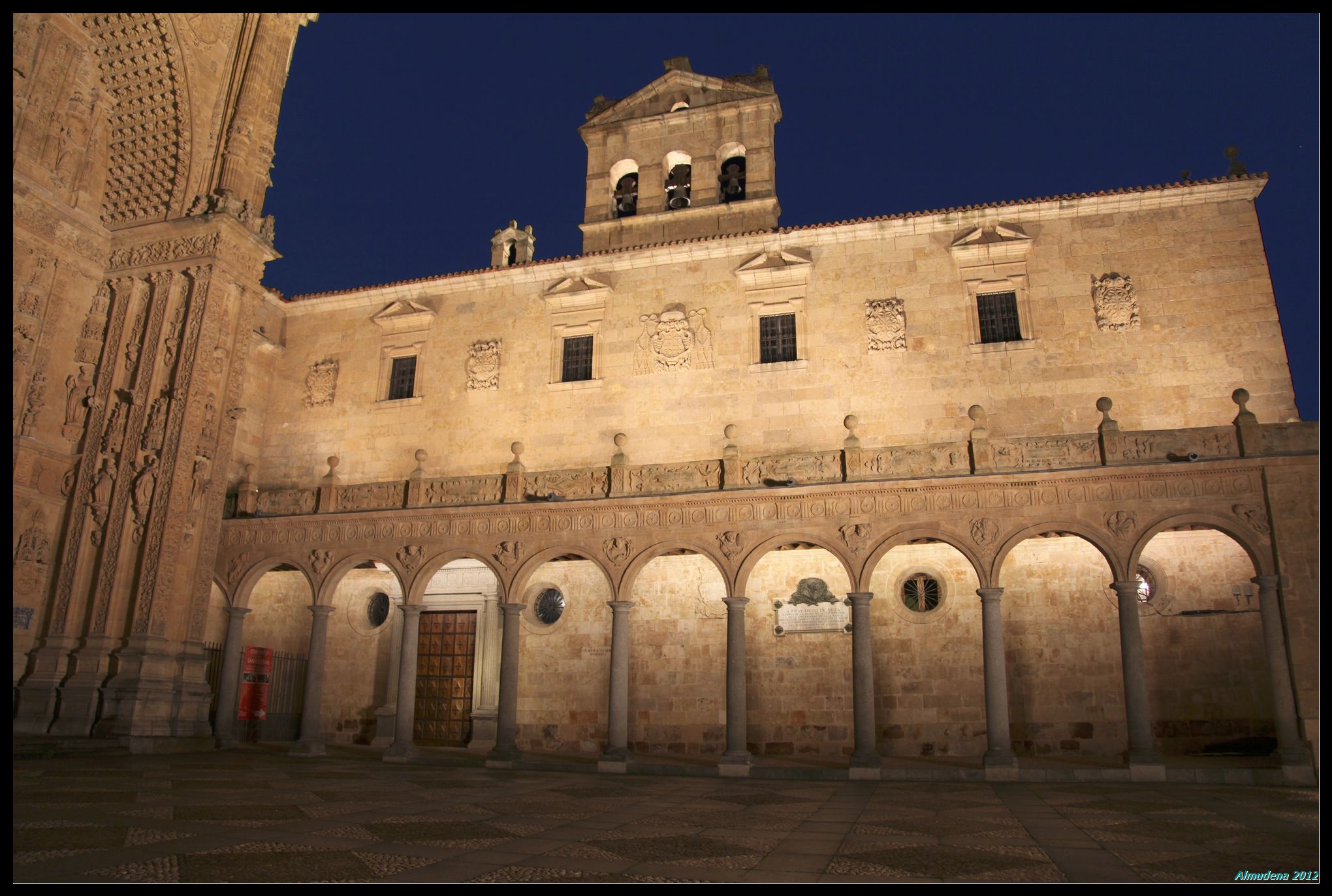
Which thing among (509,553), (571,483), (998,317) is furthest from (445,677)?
(998,317)

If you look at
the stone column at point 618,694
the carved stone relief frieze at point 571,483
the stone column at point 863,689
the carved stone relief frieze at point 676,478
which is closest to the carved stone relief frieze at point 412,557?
the carved stone relief frieze at point 571,483

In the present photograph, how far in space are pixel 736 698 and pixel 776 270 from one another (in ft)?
29.6

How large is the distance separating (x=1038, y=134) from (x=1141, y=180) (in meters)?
24.1

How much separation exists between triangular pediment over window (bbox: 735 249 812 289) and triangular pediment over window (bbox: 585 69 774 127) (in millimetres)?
5617

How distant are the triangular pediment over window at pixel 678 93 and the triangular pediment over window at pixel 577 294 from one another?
5.85 meters

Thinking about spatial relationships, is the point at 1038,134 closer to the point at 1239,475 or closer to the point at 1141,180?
the point at 1141,180

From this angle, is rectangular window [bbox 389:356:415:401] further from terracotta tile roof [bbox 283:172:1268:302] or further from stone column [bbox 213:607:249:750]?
stone column [bbox 213:607:249:750]

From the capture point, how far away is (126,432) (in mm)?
15109

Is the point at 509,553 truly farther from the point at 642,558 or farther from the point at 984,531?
the point at 984,531

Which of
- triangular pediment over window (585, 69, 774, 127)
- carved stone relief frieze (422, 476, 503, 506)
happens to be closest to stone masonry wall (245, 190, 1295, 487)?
carved stone relief frieze (422, 476, 503, 506)

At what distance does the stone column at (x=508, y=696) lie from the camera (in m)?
14.4

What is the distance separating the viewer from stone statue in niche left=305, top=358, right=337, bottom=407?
2042 centimetres

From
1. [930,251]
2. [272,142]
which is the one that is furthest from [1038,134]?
[272,142]

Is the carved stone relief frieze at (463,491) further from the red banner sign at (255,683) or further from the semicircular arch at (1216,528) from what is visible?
the semicircular arch at (1216,528)
